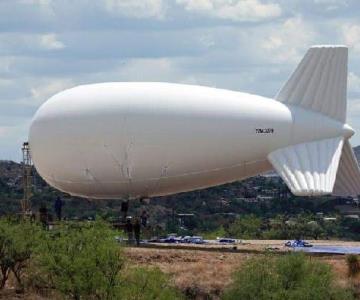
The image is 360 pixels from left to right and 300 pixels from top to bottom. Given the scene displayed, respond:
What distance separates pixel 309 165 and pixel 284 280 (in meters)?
12.3

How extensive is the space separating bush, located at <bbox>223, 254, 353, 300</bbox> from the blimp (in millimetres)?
9357

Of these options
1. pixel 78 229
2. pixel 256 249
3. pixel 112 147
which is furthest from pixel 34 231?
pixel 256 249

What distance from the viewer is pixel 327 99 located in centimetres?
6638

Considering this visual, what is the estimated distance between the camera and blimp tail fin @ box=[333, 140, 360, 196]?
67.3 meters

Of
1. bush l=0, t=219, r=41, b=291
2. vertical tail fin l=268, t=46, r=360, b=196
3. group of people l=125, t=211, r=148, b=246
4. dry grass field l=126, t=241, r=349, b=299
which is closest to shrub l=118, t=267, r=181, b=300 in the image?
dry grass field l=126, t=241, r=349, b=299

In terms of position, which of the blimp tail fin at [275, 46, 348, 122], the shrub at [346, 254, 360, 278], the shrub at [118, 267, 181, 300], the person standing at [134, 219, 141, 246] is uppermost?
the blimp tail fin at [275, 46, 348, 122]

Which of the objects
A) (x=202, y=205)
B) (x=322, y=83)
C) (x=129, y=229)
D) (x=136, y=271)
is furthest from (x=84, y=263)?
(x=202, y=205)

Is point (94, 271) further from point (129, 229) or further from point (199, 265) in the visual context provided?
point (129, 229)

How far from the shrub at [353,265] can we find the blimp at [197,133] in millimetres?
4478

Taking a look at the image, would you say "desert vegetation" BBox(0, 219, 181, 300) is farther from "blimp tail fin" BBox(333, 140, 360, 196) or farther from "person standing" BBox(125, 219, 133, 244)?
"blimp tail fin" BBox(333, 140, 360, 196)

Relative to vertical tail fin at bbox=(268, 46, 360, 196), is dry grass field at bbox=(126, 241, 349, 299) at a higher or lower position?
lower

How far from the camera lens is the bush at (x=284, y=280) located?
168 ft

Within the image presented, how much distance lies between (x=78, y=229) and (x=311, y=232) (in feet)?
135

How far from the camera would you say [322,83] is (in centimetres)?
6650
